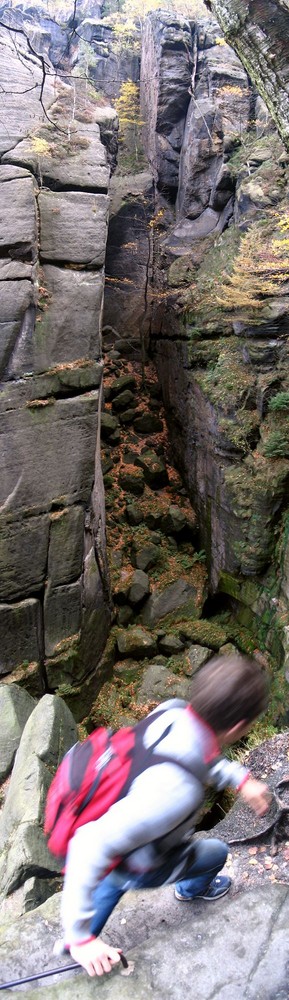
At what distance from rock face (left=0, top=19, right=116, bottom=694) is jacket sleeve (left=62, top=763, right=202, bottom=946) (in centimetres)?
568

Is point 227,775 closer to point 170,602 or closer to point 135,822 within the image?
point 135,822

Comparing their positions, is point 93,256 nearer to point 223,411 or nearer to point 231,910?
point 223,411

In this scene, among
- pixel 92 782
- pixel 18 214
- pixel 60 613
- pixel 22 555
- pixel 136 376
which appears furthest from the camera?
pixel 136 376

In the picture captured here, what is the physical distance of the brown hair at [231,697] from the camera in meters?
1.66

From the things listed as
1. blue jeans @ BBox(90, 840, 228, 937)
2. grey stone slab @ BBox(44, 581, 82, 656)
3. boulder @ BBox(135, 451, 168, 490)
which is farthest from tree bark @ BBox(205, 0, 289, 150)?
boulder @ BBox(135, 451, 168, 490)

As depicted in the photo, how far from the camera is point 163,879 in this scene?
201cm

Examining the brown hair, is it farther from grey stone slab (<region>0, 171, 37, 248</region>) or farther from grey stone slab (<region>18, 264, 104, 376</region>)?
grey stone slab (<region>0, 171, 37, 248</region>)

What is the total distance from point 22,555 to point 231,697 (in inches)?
235

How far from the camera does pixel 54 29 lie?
15461 millimetres

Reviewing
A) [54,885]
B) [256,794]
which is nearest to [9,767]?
[54,885]

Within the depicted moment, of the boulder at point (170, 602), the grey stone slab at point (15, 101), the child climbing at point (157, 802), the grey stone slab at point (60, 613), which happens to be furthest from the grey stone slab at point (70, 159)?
the child climbing at point (157, 802)

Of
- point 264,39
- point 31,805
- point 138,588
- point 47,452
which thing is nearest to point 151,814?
point 31,805

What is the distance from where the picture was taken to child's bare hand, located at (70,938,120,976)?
6.13 ft

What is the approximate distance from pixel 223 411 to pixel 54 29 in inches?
558
